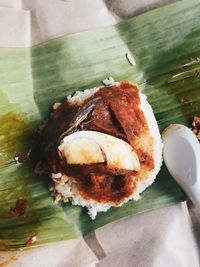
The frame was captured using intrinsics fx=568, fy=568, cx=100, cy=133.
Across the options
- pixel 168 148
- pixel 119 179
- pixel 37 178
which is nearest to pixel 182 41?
pixel 168 148

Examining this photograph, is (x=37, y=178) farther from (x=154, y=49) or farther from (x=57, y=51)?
(x=154, y=49)

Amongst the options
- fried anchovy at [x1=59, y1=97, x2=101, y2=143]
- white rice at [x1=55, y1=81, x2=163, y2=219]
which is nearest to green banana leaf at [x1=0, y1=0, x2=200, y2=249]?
white rice at [x1=55, y1=81, x2=163, y2=219]

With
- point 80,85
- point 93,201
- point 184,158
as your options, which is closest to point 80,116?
point 80,85

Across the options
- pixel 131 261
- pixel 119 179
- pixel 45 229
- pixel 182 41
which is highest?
pixel 182 41

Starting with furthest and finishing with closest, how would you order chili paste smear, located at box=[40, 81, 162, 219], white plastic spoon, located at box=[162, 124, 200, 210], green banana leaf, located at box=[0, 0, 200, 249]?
green banana leaf, located at box=[0, 0, 200, 249] < white plastic spoon, located at box=[162, 124, 200, 210] < chili paste smear, located at box=[40, 81, 162, 219]

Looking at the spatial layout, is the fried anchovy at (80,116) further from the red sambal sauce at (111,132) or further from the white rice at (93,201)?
the white rice at (93,201)

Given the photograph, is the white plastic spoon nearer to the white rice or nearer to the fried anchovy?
the white rice
